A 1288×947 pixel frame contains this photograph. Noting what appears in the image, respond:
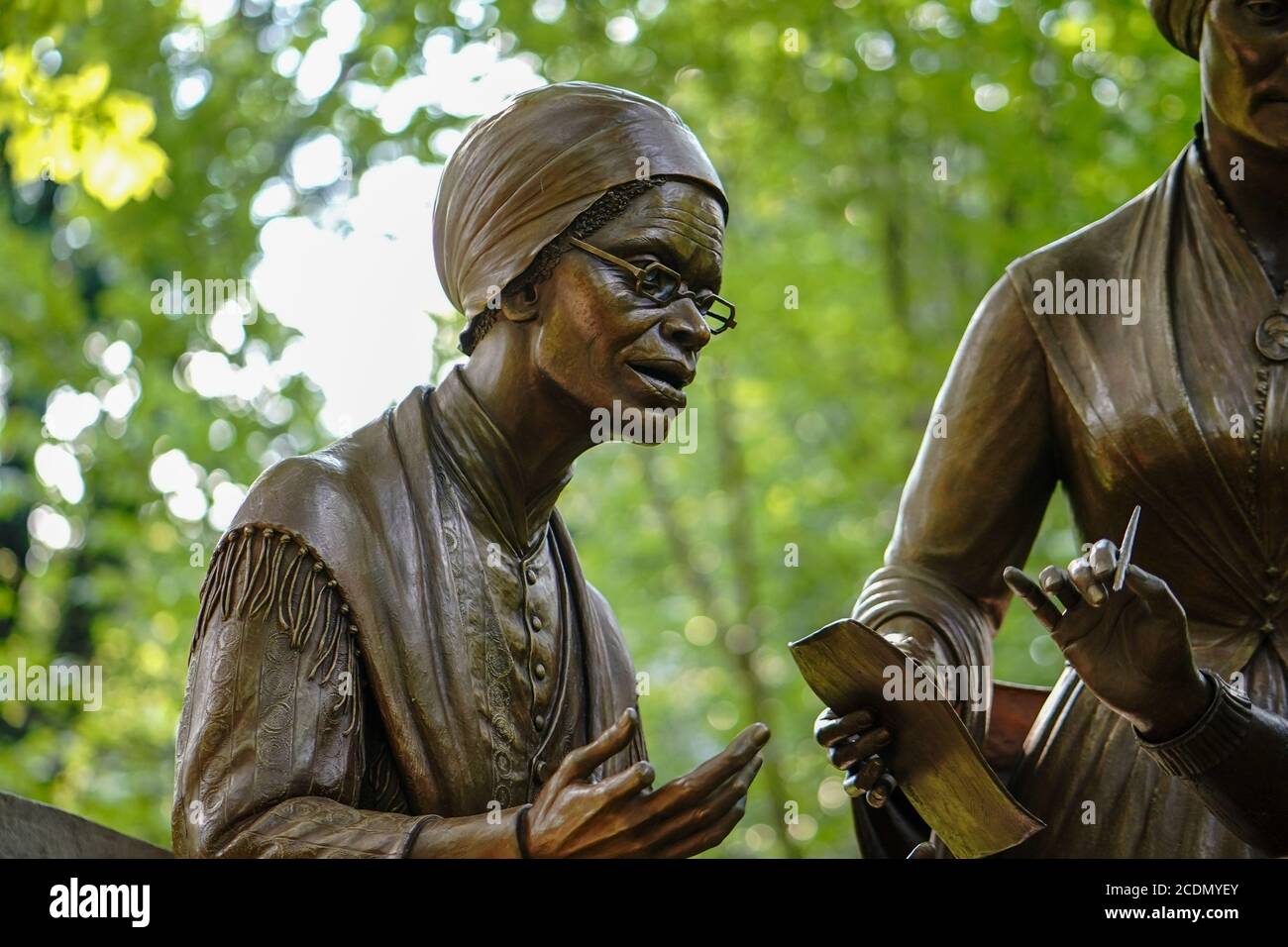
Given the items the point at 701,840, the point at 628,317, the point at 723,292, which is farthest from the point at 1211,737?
the point at 723,292

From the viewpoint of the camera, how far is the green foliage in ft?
35.2

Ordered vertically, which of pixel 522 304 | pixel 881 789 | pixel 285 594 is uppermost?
pixel 522 304

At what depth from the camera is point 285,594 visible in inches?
151

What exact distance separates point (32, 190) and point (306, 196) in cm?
327

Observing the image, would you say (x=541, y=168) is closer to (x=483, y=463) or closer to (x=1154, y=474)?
(x=483, y=463)

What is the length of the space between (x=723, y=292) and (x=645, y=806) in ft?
28.5

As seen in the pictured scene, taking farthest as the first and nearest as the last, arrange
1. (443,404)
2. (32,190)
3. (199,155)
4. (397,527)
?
(32,190) < (199,155) < (443,404) < (397,527)

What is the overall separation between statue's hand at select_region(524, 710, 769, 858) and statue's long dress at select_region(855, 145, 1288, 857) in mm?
1087

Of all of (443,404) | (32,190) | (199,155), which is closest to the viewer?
(443,404)

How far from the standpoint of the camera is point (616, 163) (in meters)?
4.14

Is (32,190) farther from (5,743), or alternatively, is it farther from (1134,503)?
(1134,503)

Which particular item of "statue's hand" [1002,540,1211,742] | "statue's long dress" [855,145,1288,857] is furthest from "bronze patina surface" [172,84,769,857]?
"statue's long dress" [855,145,1288,857]

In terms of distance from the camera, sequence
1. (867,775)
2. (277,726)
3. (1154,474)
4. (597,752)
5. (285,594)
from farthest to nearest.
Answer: (1154,474) < (867,775) < (285,594) < (277,726) < (597,752)

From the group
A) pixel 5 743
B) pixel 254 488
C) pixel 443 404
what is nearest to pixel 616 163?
pixel 443 404
